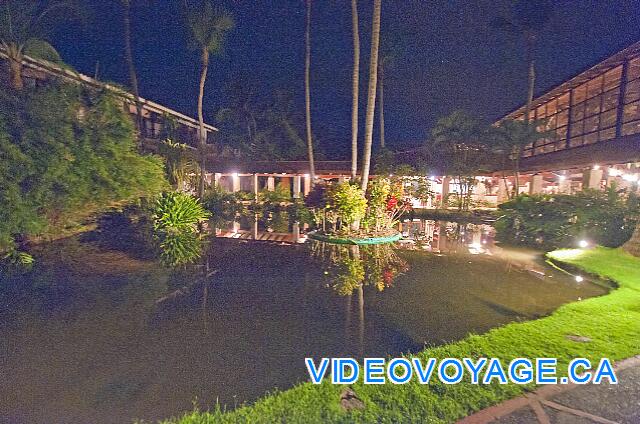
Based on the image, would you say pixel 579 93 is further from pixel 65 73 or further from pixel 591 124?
pixel 65 73

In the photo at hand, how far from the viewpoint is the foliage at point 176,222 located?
38.5 ft

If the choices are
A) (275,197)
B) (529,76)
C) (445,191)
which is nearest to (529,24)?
(529,76)

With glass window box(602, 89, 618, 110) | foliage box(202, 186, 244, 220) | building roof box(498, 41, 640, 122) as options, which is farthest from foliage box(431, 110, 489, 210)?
foliage box(202, 186, 244, 220)

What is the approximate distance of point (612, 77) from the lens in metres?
17.5

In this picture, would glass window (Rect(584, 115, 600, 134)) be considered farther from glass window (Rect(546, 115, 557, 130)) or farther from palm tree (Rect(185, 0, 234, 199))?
palm tree (Rect(185, 0, 234, 199))

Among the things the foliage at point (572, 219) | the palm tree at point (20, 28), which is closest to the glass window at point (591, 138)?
the foliage at point (572, 219)

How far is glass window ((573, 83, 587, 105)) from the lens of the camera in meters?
19.6

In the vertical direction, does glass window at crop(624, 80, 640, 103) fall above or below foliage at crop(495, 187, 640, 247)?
above

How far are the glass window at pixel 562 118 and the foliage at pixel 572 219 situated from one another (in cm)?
1013

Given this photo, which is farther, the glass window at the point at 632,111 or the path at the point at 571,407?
the glass window at the point at 632,111

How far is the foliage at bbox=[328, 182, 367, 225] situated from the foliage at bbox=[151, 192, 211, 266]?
515cm

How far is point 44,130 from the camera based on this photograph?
10109 millimetres

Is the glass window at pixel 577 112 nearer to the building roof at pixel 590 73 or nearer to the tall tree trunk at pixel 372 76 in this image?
the building roof at pixel 590 73

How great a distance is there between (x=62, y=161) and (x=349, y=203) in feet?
30.5
